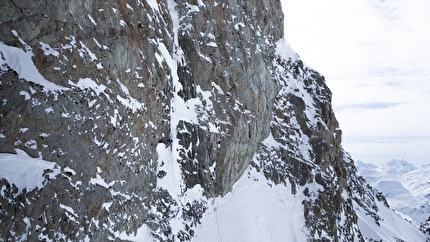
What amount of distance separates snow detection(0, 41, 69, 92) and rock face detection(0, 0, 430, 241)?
0.05 m

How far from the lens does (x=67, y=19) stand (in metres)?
18.1

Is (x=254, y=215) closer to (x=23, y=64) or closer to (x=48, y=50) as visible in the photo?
(x=48, y=50)

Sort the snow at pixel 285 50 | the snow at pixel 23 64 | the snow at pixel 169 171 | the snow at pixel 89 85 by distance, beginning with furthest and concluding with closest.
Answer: the snow at pixel 285 50
the snow at pixel 169 171
the snow at pixel 89 85
the snow at pixel 23 64

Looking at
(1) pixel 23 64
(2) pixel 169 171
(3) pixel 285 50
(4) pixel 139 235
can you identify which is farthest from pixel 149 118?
(3) pixel 285 50

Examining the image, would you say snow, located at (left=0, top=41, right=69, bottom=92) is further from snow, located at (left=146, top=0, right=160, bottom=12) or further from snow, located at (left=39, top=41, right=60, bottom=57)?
snow, located at (left=146, top=0, right=160, bottom=12)

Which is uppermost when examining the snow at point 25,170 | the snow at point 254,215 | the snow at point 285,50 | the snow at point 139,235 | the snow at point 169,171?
the snow at point 285,50

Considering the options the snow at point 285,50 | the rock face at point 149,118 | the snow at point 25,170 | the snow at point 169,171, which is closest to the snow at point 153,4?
the rock face at point 149,118

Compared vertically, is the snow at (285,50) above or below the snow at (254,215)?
above

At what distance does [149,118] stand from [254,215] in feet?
41.3

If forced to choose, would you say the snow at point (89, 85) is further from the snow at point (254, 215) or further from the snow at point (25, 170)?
the snow at point (254, 215)

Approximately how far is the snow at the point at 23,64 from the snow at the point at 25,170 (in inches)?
128

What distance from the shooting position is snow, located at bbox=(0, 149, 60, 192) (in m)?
15.0

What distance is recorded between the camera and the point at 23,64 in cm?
1625

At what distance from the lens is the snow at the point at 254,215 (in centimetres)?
2662
